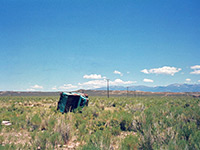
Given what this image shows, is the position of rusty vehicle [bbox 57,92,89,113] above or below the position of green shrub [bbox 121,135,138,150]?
above

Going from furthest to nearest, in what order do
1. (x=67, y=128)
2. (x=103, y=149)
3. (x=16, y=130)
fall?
(x=16, y=130)
(x=67, y=128)
(x=103, y=149)

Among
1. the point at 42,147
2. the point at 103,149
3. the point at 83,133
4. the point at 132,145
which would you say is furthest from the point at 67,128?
the point at 132,145

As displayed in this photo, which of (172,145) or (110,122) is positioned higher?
(172,145)

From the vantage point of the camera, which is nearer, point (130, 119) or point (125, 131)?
point (125, 131)

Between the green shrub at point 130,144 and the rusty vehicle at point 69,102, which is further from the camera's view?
the rusty vehicle at point 69,102

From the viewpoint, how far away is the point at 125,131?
714 cm

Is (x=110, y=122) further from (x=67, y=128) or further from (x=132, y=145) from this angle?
(x=132, y=145)

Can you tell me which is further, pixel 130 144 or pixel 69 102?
pixel 69 102

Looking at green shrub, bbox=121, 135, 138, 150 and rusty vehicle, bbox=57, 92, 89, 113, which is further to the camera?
rusty vehicle, bbox=57, 92, 89, 113

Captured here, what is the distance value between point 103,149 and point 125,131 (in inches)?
125

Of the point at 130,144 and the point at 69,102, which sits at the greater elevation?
the point at 69,102

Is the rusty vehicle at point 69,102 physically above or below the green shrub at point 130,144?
above

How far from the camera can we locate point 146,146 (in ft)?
14.4

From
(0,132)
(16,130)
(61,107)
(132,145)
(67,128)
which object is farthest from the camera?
(61,107)
